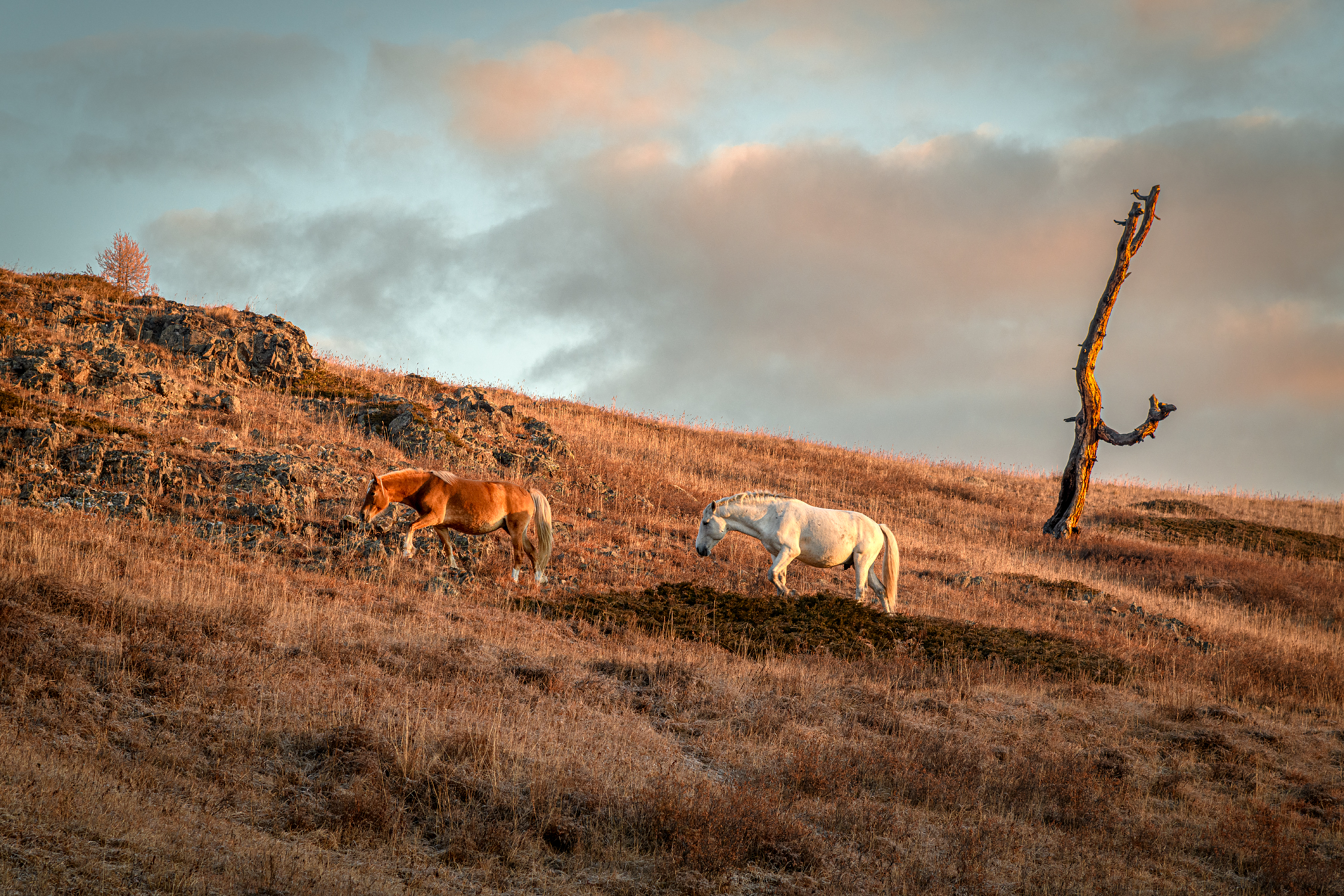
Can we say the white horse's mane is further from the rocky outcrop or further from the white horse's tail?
the rocky outcrop

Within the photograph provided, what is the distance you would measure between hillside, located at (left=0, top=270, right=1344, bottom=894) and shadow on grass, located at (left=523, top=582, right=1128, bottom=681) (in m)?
0.09

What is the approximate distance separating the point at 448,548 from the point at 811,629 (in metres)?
6.66

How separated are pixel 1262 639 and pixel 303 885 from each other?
19.4 metres

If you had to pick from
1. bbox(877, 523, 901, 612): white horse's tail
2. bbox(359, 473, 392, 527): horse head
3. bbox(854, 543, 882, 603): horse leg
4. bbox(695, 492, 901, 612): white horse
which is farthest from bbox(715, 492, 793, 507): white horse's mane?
bbox(359, 473, 392, 527): horse head

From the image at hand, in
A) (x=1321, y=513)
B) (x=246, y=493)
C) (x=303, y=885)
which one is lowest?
(x=303, y=885)

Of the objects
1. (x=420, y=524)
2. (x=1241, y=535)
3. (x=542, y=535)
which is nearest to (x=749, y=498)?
(x=542, y=535)

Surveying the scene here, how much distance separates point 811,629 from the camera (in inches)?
541

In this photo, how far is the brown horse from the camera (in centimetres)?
1427

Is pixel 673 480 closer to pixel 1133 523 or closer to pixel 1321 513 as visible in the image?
pixel 1133 523

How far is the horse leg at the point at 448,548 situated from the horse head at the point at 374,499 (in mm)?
1375

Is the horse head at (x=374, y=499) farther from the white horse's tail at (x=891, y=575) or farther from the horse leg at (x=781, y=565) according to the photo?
the white horse's tail at (x=891, y=575)

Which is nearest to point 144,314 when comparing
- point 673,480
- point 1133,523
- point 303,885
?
point 673,480

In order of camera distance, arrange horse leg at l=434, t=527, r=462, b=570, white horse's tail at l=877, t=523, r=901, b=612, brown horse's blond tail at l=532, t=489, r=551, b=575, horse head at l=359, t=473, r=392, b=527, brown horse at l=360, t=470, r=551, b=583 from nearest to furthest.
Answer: horse head at l=359, t=473, r=392, b=527 < brown horse at l=360, t=470, r=551, b=583 < horse leg at l=434, t=527, r=462, b=570 < brown horse's blond tail at l=532, t=489, r=551, b=575 < white horse's tail at l=877, t=523, r=901, b=612

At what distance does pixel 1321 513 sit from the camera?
36.7 meters
